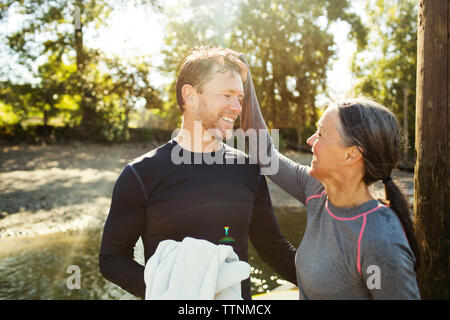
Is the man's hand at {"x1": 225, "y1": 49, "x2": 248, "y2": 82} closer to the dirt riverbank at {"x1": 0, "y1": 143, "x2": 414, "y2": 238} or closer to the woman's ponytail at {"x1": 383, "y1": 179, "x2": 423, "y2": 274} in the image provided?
the woman's ponytail at {"x1": 383, "y1": 179, "x2": 423, "y2": 274}

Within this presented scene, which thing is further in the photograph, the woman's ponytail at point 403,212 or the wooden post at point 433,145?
the wooden post at point 433,145

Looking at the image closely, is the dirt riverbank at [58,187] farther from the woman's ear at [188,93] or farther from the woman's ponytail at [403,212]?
the woman's ear at [188,93]

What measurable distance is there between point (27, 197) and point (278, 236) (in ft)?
36.4

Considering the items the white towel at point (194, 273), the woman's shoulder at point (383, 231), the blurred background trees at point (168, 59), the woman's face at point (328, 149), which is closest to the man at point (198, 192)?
the white towel at point (194, 273)

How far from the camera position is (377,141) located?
1.61 m

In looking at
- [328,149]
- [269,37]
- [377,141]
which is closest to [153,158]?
[328,149]

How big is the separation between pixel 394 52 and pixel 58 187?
2531 centimetres

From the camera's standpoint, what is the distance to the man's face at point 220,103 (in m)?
2.00

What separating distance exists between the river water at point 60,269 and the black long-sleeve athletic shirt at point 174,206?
4.74m

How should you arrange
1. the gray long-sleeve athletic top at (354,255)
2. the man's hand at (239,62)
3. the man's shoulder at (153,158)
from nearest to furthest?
the gray long-sleeve athletic top at (354,255), the man's shoulder at (153,158), the man's hand at (239,62)

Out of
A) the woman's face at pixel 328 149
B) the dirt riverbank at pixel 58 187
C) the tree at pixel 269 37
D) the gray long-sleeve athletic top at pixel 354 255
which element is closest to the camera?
the gray long-sleeve athletic top at pixel 354 255

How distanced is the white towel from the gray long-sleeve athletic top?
1.36ft

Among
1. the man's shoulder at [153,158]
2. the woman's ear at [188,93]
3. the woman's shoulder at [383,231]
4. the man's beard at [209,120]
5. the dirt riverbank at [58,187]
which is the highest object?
the woman's ear at [188,93]
